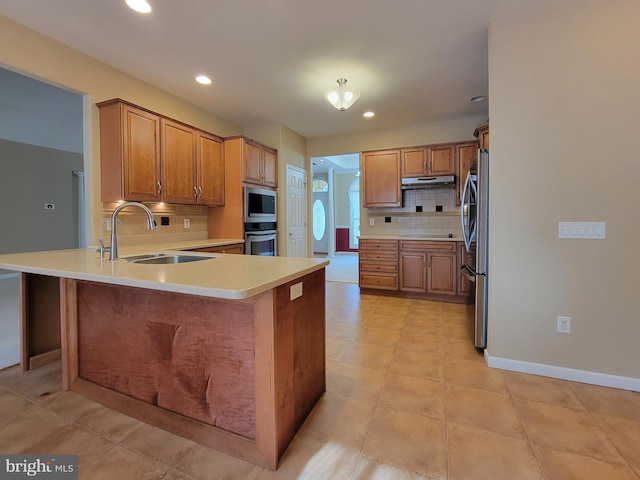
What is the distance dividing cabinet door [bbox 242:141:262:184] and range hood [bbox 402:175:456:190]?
2.19 meters

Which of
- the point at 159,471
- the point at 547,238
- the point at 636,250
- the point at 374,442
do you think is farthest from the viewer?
the point at 547,238

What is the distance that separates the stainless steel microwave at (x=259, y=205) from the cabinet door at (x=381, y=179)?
4.97 ft

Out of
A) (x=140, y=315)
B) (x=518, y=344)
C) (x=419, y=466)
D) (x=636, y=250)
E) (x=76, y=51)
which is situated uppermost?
(x=76, y=51)

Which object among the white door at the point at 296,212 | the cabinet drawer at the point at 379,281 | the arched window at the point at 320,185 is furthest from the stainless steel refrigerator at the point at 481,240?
the arched window at the point at 320,185

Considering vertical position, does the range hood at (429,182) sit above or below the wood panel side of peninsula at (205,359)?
above

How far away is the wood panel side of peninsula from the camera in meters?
1.36

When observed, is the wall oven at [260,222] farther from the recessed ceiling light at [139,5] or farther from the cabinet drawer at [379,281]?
the recessed ceiling light at [139,5]

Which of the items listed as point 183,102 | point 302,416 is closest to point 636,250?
point 302,416

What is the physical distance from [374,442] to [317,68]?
3208 mm

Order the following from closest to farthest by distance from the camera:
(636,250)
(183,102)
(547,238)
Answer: (636,250) → (547,238) → (183,102)

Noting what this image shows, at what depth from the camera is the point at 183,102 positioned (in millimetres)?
3812

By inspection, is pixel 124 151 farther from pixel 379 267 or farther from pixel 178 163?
pixel 379 267

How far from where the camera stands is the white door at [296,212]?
4.96 m

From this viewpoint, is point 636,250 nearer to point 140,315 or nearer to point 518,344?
point 518,344
